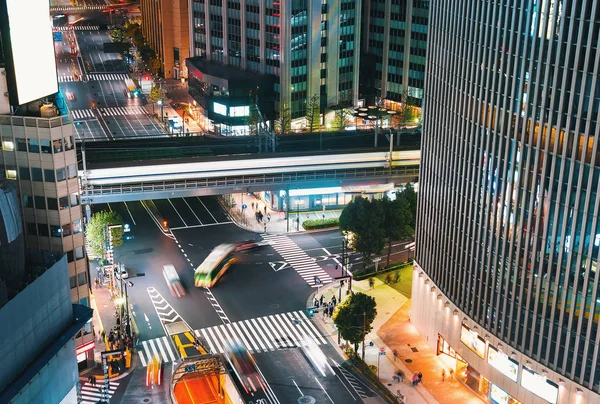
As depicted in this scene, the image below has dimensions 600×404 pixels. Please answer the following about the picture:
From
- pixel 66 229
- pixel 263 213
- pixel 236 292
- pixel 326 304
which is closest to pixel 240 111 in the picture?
pixel 263 213

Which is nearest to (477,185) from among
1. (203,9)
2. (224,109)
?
(224,109)

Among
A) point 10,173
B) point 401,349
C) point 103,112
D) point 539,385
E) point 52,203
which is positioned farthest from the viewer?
point 103,112

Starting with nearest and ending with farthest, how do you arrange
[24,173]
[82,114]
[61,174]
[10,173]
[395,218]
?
1. [10,173]
2. [24,173]
3. [61,174]
4. [395,218]
5. [82,114]

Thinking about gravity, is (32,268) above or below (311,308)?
above

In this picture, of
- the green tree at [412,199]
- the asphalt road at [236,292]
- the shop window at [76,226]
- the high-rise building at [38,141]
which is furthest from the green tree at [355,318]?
the green tree at [412,199]

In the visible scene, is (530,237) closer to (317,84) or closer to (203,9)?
(317,84)

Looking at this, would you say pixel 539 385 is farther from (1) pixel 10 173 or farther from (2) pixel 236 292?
(1) pixel 10 173
